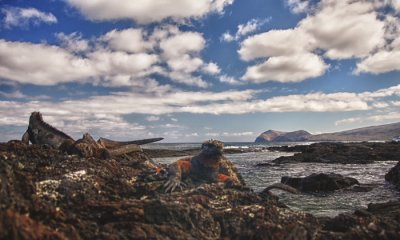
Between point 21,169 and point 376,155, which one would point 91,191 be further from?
point 376,155

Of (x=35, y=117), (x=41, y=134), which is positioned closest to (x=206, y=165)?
(x=41, y=134)

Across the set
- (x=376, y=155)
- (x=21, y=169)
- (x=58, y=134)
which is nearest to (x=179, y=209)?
(x=21, y=169)

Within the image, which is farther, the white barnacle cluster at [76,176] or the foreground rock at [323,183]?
the foreground rock at [323,183]

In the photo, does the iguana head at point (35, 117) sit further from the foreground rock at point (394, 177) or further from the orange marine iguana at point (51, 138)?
the foreground rock at point (394, 177)

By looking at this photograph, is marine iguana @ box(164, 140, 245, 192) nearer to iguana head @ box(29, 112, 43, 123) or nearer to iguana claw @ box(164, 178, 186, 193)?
iguana claw @ box(164, 178, 186, 193)

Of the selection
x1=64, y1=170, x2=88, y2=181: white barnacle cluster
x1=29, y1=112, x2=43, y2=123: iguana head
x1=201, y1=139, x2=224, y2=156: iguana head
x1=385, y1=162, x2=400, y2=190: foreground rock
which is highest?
x1=29, y1=112, x2=43, y2=123: iguana head

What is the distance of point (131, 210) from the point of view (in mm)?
4820

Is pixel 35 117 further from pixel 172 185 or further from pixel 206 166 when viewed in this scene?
pixel 172 185

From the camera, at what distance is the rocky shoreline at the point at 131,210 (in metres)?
4.23

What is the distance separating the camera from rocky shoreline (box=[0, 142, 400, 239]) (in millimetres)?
4234

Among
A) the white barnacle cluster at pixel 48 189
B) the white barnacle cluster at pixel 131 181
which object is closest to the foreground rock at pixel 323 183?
the white barnacle cluster at pixel 131 181

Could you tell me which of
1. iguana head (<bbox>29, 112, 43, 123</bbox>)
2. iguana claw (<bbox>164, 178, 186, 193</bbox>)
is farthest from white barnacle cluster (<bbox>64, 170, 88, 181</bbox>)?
iguana head (<bbox>29, 112, 43, 123</bbox>)

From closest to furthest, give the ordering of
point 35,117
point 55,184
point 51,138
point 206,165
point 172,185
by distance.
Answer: point 55,184
point 172,185
point 206,165
point 51,138
point 35,117

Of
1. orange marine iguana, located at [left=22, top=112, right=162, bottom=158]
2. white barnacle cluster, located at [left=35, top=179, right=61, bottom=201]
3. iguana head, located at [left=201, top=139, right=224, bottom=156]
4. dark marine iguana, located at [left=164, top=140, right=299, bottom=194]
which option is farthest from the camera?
orange marine iguana, located at [left=22, top=112, right=162, bottom=158]
